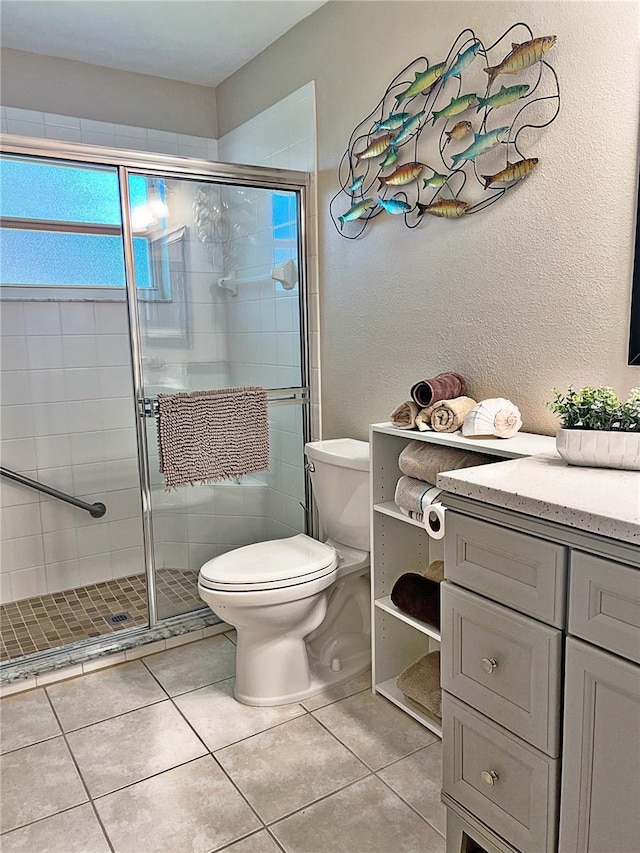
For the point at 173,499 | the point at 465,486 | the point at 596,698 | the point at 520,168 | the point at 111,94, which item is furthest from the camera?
the point at 111,94

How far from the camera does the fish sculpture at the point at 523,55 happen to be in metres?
1.63

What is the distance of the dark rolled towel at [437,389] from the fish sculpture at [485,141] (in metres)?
0.63

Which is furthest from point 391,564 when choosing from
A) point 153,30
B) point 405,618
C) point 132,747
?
point 153,30

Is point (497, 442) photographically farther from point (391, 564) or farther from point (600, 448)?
point (391, 564)

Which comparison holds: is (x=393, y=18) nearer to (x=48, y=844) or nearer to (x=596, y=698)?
(x=596, y=698)

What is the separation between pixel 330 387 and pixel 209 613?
1.03 meters

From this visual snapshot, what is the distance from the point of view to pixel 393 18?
212 centimetres

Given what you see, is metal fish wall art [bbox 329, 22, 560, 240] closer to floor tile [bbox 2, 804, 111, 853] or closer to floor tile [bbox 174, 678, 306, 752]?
floor tile [bbox 174, 678, 306, 752]

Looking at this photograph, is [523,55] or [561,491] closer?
[561,491]

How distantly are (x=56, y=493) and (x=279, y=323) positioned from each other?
131 centimetres

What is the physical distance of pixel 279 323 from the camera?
262cm

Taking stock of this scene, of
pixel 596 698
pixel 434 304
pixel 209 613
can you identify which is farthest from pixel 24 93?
pixel 596 698

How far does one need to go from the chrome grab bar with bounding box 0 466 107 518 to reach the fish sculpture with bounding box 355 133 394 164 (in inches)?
76.6

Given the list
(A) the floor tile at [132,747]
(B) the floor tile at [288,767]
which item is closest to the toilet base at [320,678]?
(B) the floor tile at [288,767]
